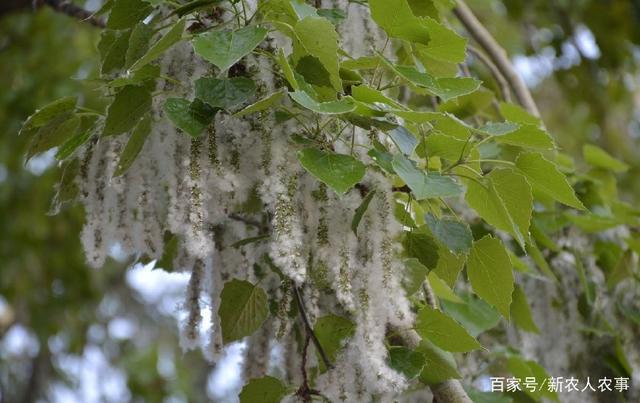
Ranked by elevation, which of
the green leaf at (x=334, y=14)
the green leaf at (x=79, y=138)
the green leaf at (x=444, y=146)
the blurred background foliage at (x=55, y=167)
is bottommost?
the blurred background foliage at (x=55, y=167)

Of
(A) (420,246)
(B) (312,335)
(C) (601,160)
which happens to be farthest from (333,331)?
(C) (601,160)

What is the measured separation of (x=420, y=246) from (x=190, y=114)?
0.98ft

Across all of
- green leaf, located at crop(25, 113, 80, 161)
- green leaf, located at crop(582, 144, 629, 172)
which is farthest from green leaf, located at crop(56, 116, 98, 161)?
green leaf, located at crop(582, 144, 629, 172)

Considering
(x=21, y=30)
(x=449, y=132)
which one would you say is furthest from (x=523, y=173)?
(x=21, y=30)

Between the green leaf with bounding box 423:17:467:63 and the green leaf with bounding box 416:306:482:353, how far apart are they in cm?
28

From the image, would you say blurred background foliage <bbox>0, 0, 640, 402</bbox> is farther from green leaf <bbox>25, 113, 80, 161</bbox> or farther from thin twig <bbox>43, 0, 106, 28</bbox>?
green leaf <bbox>25, 113, 80, 161</bbox>

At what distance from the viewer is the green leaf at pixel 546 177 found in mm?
883

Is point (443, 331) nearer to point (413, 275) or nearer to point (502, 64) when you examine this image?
point (413, 275)

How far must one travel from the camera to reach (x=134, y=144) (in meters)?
0.90

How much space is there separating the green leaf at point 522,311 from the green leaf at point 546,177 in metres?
0.48

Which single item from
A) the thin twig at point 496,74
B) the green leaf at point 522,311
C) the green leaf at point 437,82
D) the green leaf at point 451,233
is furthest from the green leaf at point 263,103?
the thin twig at point 496,74

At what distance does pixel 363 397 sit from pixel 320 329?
11 centimetres

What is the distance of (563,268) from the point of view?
1.55 meters

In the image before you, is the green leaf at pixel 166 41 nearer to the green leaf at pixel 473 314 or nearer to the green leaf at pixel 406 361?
the green leaf at pixel 406 361
